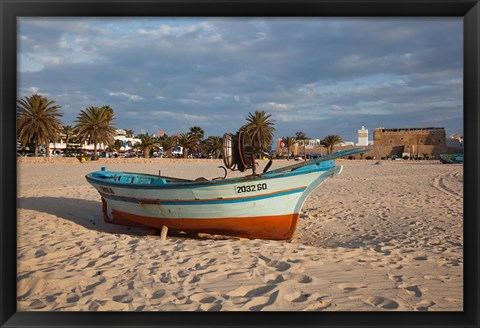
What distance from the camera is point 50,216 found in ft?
27.0

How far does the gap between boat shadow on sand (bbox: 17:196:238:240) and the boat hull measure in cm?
58

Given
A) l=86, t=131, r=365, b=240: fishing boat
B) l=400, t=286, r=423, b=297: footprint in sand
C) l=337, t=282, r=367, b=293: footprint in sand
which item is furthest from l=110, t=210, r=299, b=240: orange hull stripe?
l=400, t=286, r=423, b=297: footprint in sand

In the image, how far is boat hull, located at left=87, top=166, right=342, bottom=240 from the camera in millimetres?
6027

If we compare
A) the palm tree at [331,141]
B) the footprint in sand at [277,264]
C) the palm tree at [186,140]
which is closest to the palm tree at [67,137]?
the palm tree at [186,140]

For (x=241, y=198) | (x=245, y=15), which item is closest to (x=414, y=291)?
(x=241, y=198)

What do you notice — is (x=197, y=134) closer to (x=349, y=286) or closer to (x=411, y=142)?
(x=411, y=142)

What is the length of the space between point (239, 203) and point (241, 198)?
0.11m

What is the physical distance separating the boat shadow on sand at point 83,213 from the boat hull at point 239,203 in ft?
1.90

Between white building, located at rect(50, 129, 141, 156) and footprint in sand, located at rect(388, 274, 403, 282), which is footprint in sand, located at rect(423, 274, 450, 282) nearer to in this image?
footprint in sand, located at rect(388, 274, 403, 282)

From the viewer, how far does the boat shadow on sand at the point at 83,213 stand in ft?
25.5

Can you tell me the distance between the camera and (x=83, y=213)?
951 cm

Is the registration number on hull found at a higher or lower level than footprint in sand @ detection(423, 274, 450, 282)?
higher

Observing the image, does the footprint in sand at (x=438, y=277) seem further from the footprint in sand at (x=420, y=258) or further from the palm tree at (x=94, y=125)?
the palm tree at (x=94, y=125)
